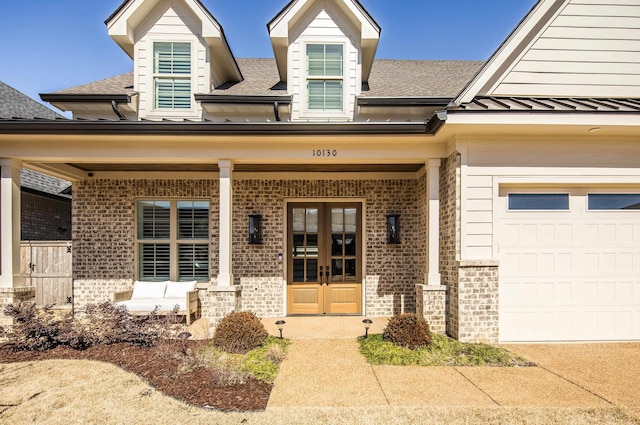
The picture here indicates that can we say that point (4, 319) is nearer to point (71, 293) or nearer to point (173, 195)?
point (71, 293)

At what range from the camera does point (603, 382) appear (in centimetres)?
483

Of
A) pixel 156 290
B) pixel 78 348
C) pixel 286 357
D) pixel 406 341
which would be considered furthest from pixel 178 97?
pixel 406 341

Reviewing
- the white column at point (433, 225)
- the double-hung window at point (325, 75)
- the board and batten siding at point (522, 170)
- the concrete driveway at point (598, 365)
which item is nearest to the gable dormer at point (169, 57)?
the double-hung window at point (325, 75)

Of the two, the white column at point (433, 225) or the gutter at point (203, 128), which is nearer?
the gutter at point (203, 128)

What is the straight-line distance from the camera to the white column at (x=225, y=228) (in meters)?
6.70

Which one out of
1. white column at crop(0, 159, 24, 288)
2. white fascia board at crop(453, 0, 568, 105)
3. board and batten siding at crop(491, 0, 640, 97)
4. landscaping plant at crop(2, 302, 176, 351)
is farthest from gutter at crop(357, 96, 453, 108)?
white column at crop(0, 159, 24, 288)

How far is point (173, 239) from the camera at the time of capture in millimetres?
8758

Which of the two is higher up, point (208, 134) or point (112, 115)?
point (112, 115)

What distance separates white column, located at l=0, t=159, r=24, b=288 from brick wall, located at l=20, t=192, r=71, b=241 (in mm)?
4245

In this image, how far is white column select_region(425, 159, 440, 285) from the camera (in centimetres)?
673

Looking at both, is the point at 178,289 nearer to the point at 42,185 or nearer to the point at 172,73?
the point at 172,73

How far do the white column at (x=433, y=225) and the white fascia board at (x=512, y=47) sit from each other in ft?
4.25

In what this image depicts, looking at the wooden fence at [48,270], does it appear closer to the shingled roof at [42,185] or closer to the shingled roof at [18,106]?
the shingled roof at [42,185]

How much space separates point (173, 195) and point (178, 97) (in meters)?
2.19
